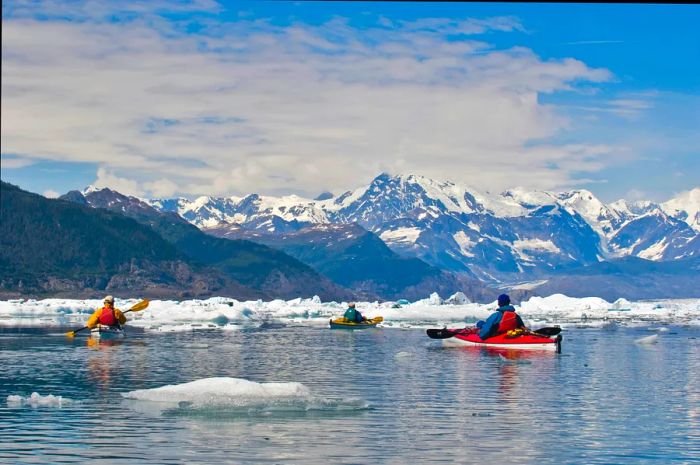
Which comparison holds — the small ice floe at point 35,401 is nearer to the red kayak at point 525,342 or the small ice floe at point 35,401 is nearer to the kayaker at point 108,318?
the red kayak at point 525,342

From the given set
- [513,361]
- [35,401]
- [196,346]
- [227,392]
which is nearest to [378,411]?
[227,392]

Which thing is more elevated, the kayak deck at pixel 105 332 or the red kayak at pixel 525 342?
the kayak deck at pixel 105 332

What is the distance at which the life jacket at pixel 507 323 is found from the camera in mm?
55812

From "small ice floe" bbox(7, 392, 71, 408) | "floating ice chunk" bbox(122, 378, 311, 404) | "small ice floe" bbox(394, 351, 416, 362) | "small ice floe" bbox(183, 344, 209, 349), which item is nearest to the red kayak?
"small ice floe" bbox(394, 351, 416, 362)

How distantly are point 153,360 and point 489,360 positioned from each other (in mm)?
15366

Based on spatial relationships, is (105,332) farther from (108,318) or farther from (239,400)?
(239,400)

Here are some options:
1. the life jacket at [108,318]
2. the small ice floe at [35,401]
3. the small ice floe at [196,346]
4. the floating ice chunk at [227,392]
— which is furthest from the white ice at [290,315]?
the floating ice chunk at [227,392]

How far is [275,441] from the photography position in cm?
2255

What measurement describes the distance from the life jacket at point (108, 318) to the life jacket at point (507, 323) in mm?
Answer: 24569

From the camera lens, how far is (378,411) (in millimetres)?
28297

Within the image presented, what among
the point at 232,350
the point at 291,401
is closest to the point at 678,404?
the point at 291,401

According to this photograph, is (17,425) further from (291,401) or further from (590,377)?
(590,377)

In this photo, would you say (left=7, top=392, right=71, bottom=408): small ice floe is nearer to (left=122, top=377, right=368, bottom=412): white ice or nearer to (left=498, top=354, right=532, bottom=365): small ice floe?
(left=122, top=377, right=368, bottom=412): white ice

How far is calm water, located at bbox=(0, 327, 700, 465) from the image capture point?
2158cm
